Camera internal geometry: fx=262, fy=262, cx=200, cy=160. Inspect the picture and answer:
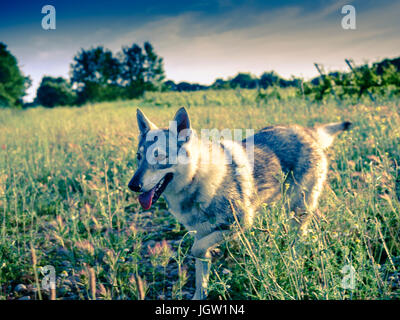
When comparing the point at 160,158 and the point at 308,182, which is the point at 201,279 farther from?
the point at 308,182

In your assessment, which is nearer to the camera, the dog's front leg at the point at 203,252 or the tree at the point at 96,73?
the dog's front leg at the point at 203,252

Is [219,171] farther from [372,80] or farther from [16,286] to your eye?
[372,80]

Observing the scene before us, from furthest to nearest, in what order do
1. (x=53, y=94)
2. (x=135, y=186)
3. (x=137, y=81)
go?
(x=53, y=94) < (x=137, y=81) < (x=135, y=186)

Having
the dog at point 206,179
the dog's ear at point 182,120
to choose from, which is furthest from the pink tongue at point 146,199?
the dog's ear at point 182,120

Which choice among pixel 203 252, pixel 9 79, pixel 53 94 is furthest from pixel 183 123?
pixel 53 94

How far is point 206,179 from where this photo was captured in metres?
2.37

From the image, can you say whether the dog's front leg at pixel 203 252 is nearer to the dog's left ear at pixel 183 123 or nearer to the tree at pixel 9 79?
the dog's left ear at pixel 183 123

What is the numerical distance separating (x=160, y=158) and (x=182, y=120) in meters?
0.40

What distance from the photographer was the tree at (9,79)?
1112cm

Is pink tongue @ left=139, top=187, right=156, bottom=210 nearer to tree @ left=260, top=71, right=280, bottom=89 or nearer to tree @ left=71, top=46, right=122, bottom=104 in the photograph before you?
tree @ left=260, top=71, right=280, bottom=89

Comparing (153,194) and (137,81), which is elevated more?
(137,81)

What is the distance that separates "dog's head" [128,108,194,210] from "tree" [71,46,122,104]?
76.4ft

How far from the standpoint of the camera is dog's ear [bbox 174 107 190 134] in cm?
231
